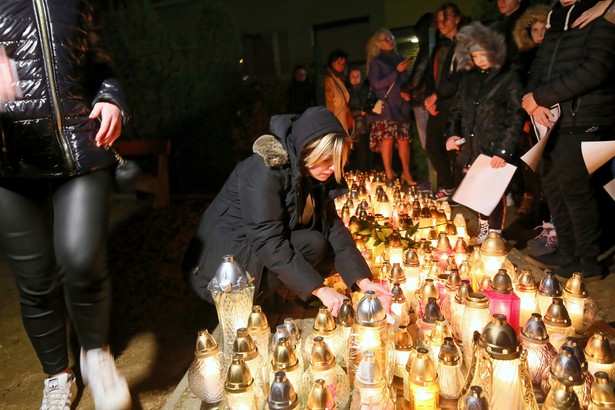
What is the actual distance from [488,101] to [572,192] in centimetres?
101

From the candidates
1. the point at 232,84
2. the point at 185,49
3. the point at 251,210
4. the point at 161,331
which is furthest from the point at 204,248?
the point at 185,49

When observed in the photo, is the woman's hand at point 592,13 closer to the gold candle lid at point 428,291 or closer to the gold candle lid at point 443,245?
the gold candle lid at point 443,245

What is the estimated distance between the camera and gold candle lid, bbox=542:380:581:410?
4.18 ft

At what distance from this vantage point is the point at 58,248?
1752mm

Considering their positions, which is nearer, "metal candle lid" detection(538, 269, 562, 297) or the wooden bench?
"metal candle lid" detection(538, 269, 562, 297)

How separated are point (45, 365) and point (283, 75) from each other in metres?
8.90

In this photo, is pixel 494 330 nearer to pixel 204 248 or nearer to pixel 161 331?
pixel 204 248

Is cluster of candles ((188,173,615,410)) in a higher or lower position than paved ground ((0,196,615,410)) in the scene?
higher

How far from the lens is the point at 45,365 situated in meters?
2.01

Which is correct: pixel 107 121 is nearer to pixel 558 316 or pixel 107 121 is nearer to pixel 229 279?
pixel 229 279

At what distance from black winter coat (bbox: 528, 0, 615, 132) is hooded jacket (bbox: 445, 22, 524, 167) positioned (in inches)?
13.3

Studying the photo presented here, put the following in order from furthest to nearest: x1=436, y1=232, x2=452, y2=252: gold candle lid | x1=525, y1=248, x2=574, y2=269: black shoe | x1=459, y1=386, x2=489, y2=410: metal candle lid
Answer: x1=525, y1=248, x2=574, y2=269: black shoe < x1=436, y1=232, x2=452, y2=252: gold candle lid < x1=459, y1=386, x2=489, y2=410: metal candle lid

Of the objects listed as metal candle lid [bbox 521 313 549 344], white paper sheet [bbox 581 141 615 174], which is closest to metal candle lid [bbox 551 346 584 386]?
metal candle lid [bbox 521 313 549 344]

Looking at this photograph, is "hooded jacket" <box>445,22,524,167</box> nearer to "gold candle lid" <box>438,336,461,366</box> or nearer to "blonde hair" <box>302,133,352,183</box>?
"blonde hair" <box>302,133,352,183</box>
